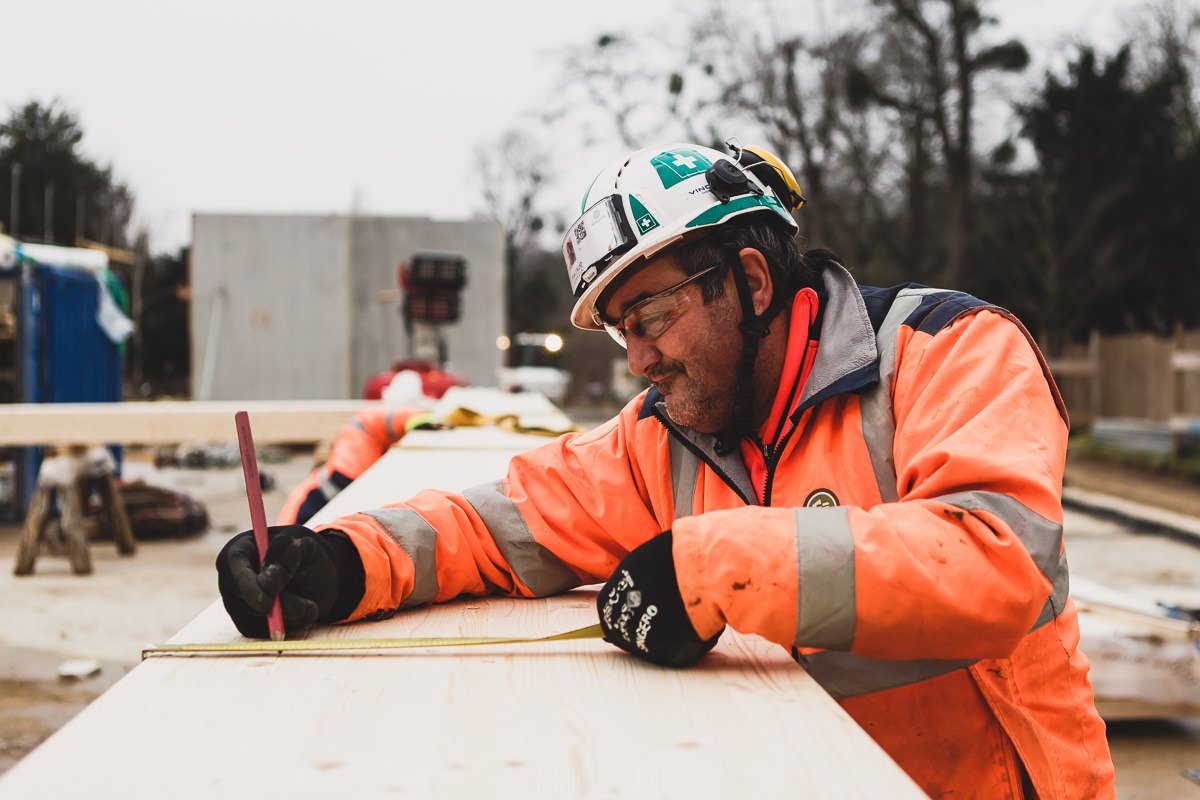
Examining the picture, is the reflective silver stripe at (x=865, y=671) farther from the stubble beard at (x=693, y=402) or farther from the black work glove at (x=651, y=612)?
the stubble beard at (x=693, y=402)

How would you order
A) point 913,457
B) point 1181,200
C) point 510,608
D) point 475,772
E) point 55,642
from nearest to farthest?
→ point 475,772 → point 913,457 → point 510,608 → point 55,642 → point 1181,200

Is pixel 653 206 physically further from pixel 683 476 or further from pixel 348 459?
pixel 348 459

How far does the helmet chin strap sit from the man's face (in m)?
0.01

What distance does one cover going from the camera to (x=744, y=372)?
2.01 m

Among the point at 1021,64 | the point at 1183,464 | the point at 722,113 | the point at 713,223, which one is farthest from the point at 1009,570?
the point at 722,113

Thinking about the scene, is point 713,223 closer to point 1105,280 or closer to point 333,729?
point 333,729

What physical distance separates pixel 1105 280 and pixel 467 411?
17.4 m

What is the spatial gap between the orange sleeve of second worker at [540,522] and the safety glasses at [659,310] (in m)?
0.24

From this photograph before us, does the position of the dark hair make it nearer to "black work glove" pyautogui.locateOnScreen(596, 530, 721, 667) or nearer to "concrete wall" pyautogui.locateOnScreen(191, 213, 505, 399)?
"black work glove" pyautogui.locateOnScreen(596, 530, 721, 667)

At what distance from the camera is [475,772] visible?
1110 millimetres

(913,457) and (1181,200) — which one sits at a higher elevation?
(1181,200)

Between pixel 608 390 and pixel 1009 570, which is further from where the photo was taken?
pixel 608 390

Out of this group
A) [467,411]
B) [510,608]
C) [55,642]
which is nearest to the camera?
[510,608]

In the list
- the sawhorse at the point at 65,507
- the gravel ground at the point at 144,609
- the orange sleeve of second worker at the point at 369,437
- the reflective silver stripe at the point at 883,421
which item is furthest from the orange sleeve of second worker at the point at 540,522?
the sawhorse at the point at 65,507
